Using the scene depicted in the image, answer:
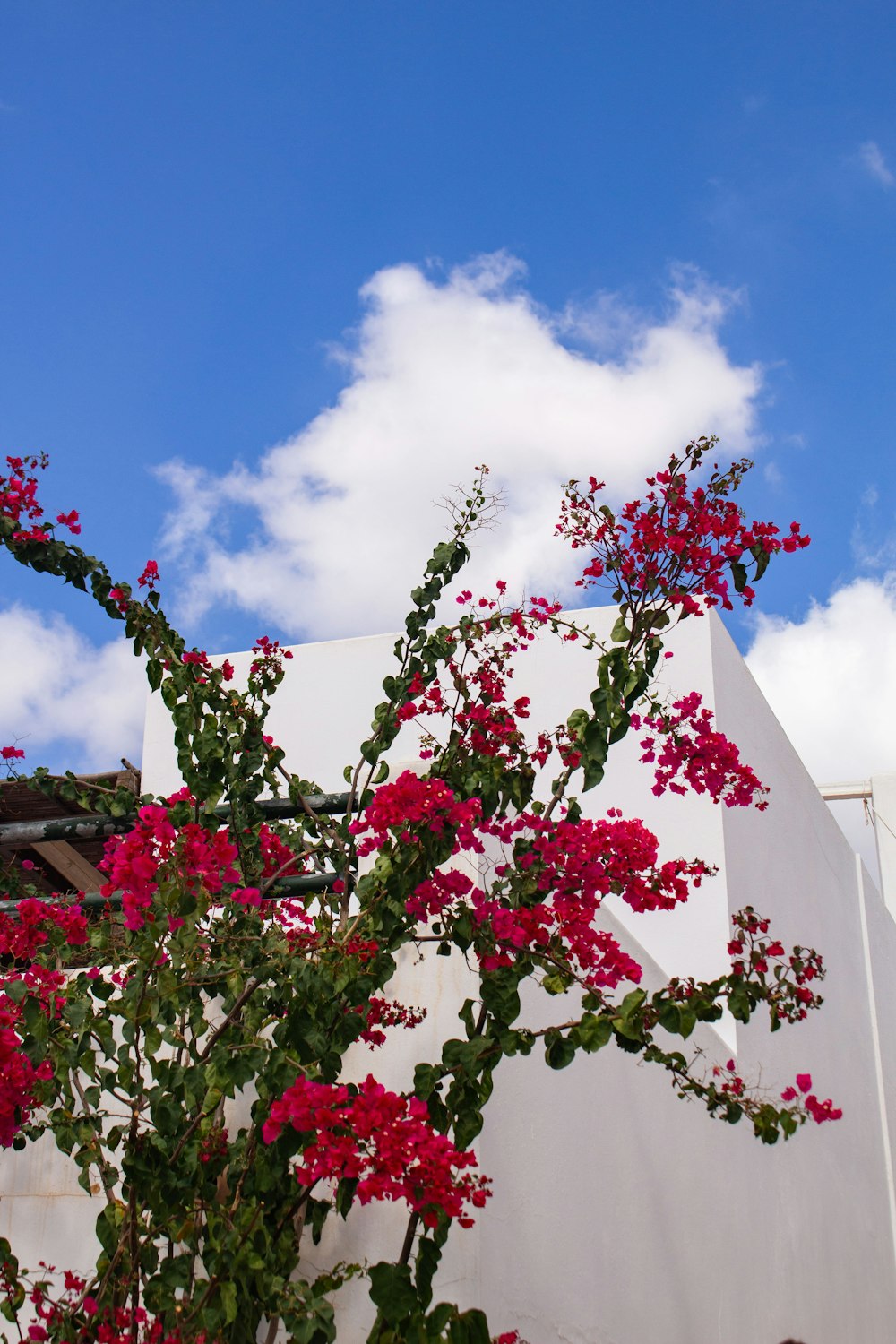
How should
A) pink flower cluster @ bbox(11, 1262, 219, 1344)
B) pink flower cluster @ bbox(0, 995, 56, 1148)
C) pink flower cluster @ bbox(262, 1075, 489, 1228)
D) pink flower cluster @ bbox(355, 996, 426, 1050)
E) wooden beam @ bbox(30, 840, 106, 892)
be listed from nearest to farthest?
pink flower cluster @ bbox(262, 1075, 489, 1228)
pink flower cluster @ bbox(11, 1262, 219, 1344)
pink flower cluster @ bbox(0, 995, 56, 1148)
pink flower cluster @ bbox(355, 996, 426, 1050)
wooden beam @ bbox(30, 840, 106, 892)

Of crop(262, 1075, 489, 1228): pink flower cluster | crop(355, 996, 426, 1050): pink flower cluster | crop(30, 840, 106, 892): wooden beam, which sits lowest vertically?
crop(262, 1075, 489, 1228): pink flower cluster

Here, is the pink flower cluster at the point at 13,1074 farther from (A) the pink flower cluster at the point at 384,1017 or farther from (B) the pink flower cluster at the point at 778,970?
(B) the pink flower cluster at the point at 778,970

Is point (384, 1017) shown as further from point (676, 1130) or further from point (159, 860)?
point (676, 1130)

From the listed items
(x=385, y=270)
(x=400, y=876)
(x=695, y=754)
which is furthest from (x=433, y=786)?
(x=385, y=270)

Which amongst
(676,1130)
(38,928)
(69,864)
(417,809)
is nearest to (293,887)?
(38,928)

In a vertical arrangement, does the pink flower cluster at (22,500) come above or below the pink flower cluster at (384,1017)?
above

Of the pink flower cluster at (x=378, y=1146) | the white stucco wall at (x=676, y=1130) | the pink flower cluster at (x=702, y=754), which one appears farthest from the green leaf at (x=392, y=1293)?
the pink flower cluster at (x=702, y=754)

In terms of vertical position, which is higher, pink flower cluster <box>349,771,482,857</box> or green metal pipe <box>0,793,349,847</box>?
green metal pipe <box>0,793,349,847</box>

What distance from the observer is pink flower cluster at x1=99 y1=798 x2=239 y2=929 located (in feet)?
7.51

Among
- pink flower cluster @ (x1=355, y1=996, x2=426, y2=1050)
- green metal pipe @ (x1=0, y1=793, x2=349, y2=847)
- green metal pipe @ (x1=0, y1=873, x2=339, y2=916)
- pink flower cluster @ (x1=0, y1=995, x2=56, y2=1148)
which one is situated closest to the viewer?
pink flower cluster @ (x1=0, y1=995, x2=56, y2=1148)

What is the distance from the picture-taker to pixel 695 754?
9.46 feet

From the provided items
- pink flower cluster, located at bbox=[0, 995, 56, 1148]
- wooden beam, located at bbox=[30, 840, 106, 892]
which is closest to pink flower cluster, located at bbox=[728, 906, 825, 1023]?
pink flower cluster, located at bbox=[0, 995, 56, 1148]

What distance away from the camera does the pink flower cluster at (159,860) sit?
2.29 m

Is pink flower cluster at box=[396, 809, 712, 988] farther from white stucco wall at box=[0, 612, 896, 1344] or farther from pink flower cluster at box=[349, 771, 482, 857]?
white stucco wall at box=[0, 612, 896, 1344]
